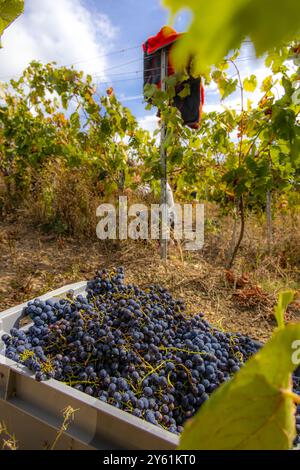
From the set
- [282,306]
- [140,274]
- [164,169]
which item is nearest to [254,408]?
[282,306]

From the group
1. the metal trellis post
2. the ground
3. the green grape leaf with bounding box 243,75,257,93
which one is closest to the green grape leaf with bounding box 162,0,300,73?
the ground

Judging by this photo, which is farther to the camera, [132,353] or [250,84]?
[250,84]

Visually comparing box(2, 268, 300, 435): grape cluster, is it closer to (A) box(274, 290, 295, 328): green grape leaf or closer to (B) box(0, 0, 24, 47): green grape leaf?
(A) box(274, 290, 295, 328): green grape leaf

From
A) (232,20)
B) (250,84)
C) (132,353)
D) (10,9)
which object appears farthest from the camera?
(250,84)

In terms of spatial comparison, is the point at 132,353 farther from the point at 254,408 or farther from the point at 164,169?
the point at 164,169

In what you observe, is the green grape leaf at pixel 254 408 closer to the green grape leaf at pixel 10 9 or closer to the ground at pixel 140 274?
the green grape leaf at pixel 10 9

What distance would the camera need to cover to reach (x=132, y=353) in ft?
4.42

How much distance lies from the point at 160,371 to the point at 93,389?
0.26 m

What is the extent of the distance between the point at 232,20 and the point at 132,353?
1.33 metres

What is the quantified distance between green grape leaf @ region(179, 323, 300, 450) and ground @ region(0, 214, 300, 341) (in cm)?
160

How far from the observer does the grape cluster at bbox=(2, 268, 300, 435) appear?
3.97 feet

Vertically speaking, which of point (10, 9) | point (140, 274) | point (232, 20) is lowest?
point (140, 274)
